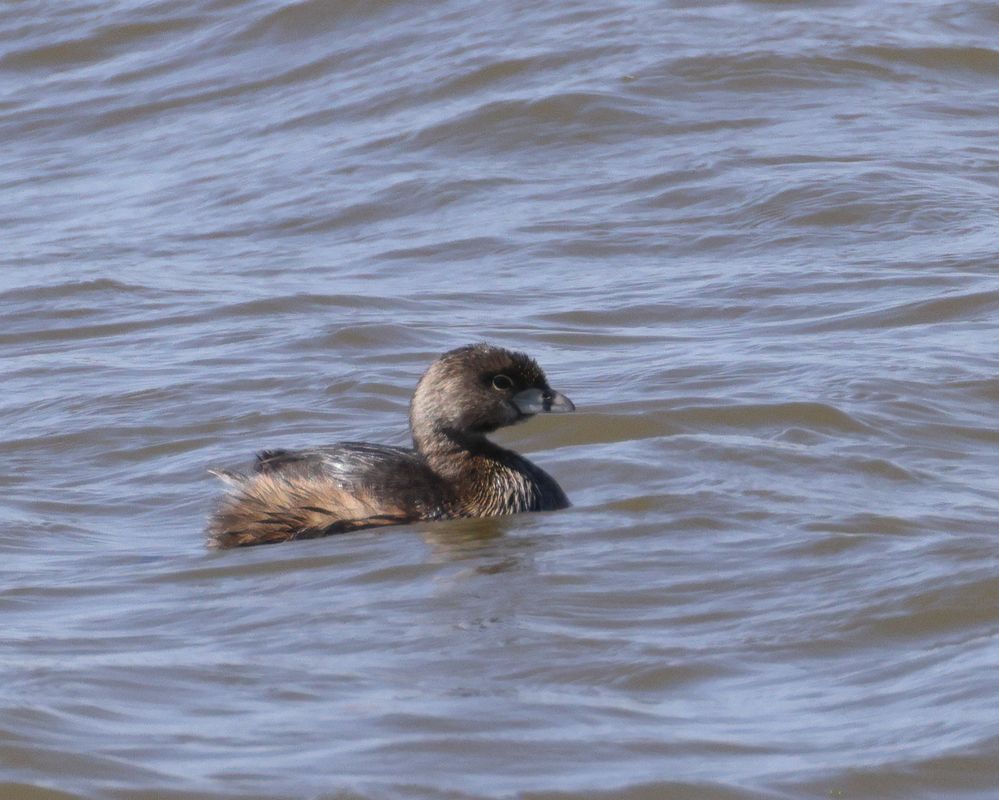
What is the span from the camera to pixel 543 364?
1107cm

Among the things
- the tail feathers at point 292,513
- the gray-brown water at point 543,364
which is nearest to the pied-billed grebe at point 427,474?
the tail feathers at point 292,513

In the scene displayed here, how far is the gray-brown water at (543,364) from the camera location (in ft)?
19.0

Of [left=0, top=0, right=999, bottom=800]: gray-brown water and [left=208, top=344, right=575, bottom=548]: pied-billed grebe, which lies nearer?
[left=0, top=0, right=999, bottom=800]: gray-brown water

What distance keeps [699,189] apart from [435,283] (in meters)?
2.48

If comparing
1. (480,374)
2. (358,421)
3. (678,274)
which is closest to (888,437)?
(480,374)

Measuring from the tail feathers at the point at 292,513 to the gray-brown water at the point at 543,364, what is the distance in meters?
0.13

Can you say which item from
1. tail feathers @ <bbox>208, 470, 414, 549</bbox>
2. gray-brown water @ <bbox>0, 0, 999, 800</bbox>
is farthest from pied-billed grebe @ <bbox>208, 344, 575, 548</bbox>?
gray-brown water @ <bbox>0, 0, 999, 800</bbox>

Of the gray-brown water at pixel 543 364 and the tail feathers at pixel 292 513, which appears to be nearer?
the gray-brown water at pixel 543 364

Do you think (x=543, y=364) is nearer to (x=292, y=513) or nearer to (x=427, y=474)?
(x=427, y=474)

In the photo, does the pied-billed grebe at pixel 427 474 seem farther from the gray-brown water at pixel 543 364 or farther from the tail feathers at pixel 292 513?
the gray-brown water at pixel 543 364

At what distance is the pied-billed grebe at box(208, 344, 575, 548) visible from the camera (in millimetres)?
8281

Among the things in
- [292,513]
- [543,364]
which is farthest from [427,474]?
[543,364]

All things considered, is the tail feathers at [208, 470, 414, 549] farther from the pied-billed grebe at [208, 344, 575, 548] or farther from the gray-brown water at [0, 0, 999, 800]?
the gray-brown water at [0, 0, 999, 800]

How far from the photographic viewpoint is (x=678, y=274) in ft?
41.8
